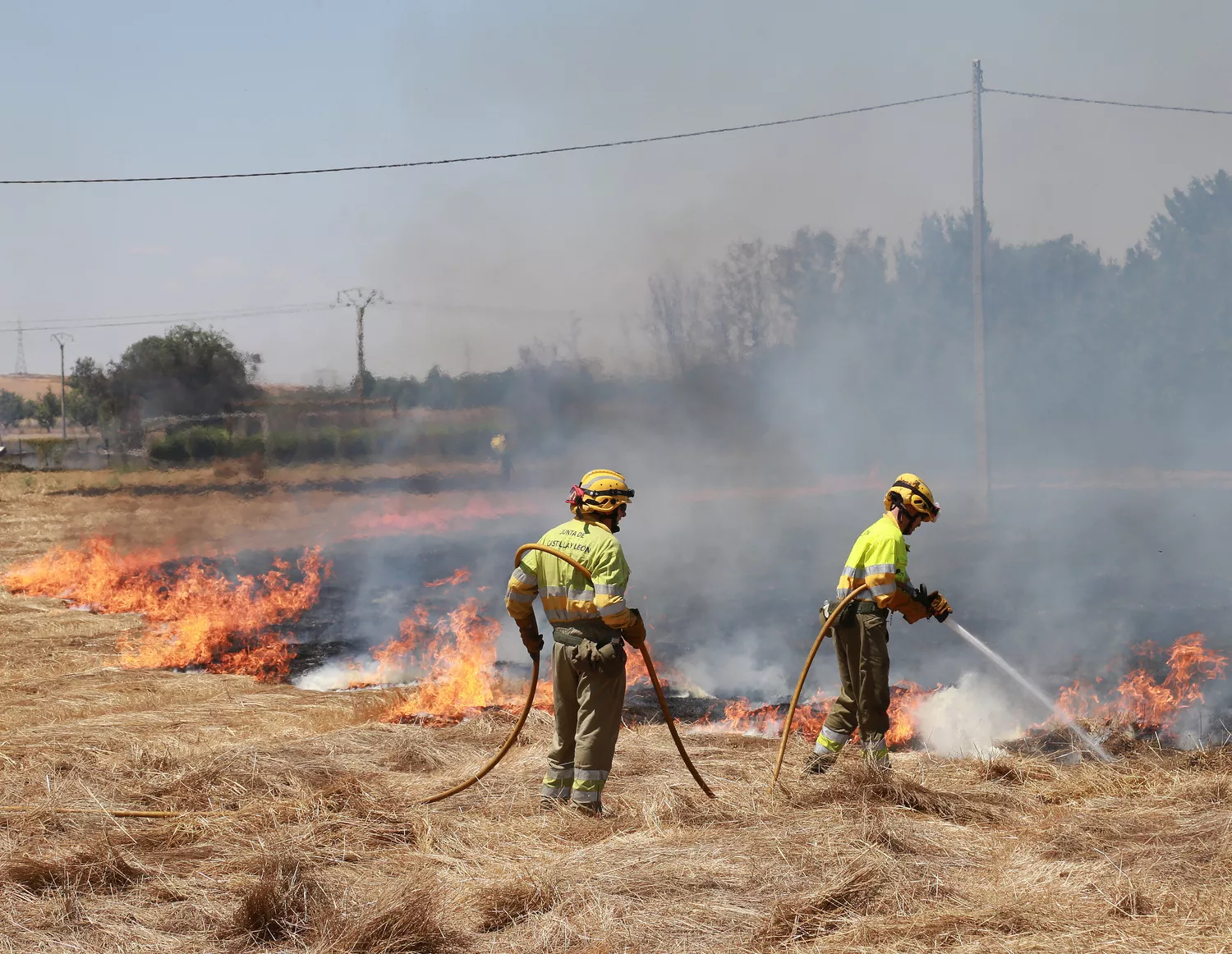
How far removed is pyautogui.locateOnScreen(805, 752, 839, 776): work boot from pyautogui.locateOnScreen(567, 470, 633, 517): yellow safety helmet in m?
2.12

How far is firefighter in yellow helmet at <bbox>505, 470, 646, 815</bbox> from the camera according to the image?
5488 millimetres

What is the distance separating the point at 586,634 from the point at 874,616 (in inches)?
77.2

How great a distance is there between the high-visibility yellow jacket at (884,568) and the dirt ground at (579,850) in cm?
102

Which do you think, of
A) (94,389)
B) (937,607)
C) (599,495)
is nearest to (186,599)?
(599,495)

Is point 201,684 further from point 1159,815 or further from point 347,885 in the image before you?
point 1159,815

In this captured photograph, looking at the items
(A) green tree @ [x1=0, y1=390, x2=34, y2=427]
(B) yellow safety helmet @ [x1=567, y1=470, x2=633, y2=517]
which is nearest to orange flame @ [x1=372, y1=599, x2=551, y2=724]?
(B) yellow safety helmet @ [x1=567, y1=470, x2=633, y2=517]

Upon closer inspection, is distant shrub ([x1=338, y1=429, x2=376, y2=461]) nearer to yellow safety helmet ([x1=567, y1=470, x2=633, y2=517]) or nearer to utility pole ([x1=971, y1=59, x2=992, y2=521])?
utility pole ([x1=971, y1=59, x2=992, y2=521])

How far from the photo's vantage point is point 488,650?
1094cm

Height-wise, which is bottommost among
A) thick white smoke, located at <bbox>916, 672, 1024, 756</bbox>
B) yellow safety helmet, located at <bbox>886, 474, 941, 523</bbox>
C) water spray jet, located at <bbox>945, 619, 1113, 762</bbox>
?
thick white smoke, located at <bbox>916, 672, 1024, 756</bbox>

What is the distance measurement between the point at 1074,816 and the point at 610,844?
7.63 ft

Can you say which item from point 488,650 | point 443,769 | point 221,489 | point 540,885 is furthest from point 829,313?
point 540,885

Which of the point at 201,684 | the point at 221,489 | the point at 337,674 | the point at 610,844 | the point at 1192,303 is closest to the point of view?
the point at 610,844

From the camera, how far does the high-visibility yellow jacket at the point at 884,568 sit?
20.6 ft

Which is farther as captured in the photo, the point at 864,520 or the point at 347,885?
the point at 864,520
